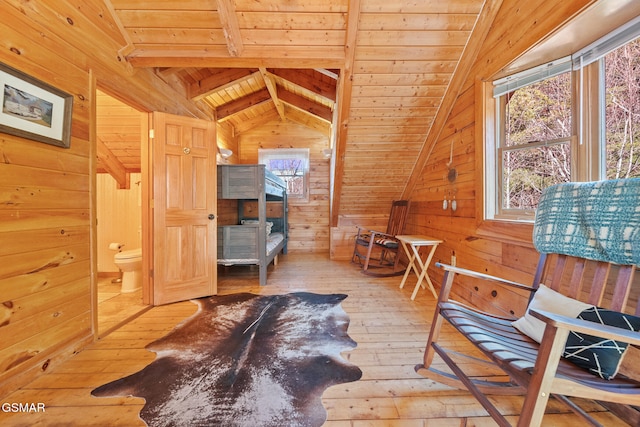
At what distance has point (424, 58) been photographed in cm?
222

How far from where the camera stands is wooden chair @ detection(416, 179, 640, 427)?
0.73 m

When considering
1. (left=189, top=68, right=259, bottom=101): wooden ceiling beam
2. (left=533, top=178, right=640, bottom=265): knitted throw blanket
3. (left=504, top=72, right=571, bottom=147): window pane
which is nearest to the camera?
(left=533, top=178, right=640, bottom=265): knitted throw blanket

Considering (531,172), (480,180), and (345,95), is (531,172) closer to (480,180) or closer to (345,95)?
(480,180)

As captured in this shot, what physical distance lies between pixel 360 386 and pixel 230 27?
2606 millimetres

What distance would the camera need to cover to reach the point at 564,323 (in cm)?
68

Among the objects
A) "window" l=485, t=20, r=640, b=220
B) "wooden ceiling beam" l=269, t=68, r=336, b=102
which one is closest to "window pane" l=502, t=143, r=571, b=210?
"window" l=485, t=20, r=640, b=220

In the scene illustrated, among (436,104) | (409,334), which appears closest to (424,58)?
(436,104)

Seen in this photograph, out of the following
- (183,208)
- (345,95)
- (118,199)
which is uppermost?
(345,95)

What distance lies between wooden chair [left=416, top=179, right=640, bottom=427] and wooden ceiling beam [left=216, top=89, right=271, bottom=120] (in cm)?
396

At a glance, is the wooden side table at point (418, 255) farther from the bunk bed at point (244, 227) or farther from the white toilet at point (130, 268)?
the white toilet at point (130, 268)

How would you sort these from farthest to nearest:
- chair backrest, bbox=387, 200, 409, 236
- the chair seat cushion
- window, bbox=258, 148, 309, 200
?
window, bbox=258, 148, 309, 200 < chair backrest, bbox=387, 200, 409, 236 < the chair seat cushion

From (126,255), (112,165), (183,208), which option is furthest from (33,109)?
(112,165)

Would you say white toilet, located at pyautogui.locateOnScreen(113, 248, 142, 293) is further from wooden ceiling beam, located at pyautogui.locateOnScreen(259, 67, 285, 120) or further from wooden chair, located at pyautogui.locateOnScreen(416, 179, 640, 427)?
wooden chair, located at pyautogui.locateOnScreen(416, 179, 640, 427)

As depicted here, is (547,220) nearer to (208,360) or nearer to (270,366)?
(270,366)
